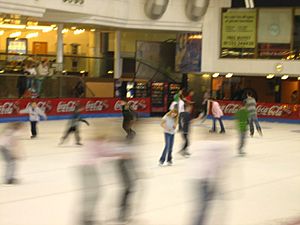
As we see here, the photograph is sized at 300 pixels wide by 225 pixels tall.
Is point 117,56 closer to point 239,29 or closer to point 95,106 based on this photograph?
point 95,106

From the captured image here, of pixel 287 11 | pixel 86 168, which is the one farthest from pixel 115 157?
pixel 287 11

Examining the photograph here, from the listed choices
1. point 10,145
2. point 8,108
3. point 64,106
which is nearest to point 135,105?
point 64,106

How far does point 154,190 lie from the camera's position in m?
11.9

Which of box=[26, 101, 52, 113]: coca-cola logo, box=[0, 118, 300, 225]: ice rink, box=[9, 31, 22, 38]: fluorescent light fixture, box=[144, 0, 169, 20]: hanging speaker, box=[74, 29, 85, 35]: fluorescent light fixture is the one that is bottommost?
box=[0, 118, 300, 225]: ice rink

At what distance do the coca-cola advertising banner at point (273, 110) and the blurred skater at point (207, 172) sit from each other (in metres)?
25.2

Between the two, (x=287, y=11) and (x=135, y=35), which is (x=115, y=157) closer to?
(x=287, y=11)

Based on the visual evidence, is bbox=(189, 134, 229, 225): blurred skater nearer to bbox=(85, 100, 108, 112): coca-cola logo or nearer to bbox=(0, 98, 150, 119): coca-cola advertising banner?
bbox=(0, 98, 150, 119): coca-cola advertising banner

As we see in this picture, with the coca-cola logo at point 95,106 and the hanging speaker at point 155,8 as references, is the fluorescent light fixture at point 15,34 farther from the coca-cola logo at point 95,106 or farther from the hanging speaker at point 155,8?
the hanging speaker at point 155,8

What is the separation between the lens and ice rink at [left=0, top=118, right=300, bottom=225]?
9.44m

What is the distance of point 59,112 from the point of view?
1175 inches

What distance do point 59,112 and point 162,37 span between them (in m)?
12.3

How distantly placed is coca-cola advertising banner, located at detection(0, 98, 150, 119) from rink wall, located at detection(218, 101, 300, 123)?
466 centimetres

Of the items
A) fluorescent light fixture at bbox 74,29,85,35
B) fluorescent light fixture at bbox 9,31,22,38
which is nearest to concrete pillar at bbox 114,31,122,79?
fluorescent light fixture at bbox 74,29,85,35

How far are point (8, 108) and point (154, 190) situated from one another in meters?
16.5
